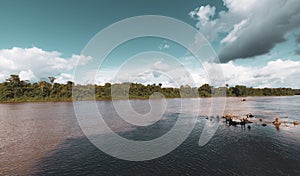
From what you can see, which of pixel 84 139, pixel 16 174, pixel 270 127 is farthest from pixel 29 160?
pixel 270 127

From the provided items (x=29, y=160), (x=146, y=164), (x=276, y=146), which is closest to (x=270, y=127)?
(x=276, y=146)

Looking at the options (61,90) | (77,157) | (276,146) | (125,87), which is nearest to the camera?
(77,157)

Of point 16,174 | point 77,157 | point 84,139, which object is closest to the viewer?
point 16,174

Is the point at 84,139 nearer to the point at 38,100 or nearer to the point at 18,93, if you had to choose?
the point at 38,100

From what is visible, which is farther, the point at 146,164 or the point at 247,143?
the point at 247,143

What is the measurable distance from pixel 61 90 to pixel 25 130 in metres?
122

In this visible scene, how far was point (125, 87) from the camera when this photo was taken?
590ft

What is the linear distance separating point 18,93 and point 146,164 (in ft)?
528

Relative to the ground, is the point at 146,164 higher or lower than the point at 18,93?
lower

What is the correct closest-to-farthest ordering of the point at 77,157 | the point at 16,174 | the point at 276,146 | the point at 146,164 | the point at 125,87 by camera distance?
the point at 16,174 < the point at 146,164 < the point at 77,157 < the point at 276,146 < the point at 125,87

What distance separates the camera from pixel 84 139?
31562 mm

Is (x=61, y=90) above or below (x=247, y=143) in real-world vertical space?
above

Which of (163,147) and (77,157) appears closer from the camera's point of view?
(77,157)

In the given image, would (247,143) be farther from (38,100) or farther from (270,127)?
(38,100)
